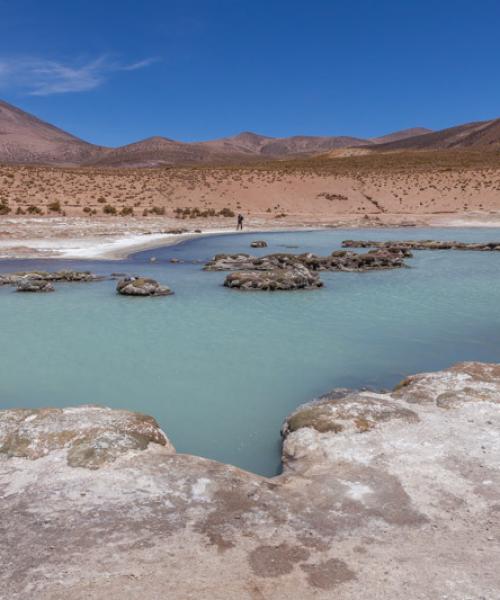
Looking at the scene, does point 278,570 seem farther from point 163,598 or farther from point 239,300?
Result: point 239,300

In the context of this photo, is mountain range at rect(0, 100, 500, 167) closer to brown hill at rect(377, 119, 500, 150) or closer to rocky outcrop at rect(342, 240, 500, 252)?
A: brown hill at rect(377, 119, 500, 150)

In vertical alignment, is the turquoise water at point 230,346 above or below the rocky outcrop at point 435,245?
below

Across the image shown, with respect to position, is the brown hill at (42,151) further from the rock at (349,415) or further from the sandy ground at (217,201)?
the rock at (349,415)

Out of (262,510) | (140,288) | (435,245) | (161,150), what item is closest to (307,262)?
(140,288)

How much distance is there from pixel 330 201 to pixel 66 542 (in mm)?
51137

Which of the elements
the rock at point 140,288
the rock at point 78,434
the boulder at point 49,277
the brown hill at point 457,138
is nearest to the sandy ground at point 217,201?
the boulder at point 49,277

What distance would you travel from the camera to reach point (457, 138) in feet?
522

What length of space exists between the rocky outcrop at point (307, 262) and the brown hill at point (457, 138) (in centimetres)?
13018

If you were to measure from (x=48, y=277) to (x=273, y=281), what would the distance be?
6174mm

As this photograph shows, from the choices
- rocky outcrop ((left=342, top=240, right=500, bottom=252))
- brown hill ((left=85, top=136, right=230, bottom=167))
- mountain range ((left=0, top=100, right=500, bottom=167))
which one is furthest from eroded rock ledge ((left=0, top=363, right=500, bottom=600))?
brown hill ((left=85, top=136, right=230, bottom=167))

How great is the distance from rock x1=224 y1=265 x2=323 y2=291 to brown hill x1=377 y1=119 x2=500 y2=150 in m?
135

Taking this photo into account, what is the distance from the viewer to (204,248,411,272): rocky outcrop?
59.5ft

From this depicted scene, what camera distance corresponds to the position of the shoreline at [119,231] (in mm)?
21688

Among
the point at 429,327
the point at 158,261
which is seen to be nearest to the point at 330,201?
the point at 158,261
